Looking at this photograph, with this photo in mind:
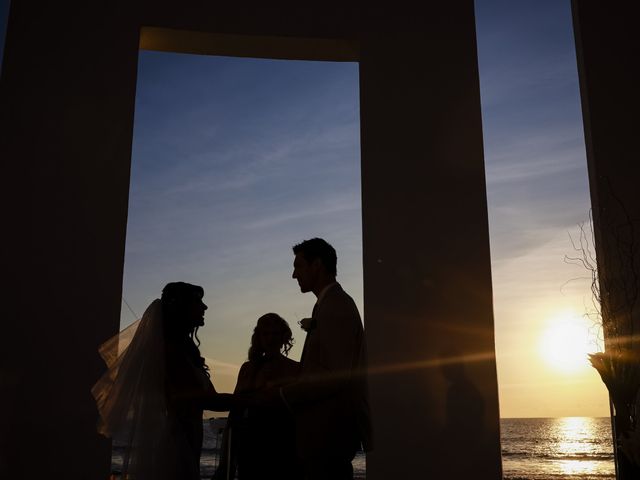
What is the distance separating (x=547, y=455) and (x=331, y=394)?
1759cm

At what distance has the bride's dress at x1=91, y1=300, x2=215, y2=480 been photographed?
8.14 ft

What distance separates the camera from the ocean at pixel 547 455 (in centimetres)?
1359

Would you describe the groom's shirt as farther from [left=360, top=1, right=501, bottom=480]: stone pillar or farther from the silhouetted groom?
[left=360, top=1, right=501, bottom=480]: stone pillar

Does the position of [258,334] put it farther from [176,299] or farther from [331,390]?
[331,390]

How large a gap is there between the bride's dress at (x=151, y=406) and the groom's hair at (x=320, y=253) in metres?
0.64

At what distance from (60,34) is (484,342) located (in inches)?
124

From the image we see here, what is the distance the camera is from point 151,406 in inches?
98.9

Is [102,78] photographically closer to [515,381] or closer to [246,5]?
[246,5]

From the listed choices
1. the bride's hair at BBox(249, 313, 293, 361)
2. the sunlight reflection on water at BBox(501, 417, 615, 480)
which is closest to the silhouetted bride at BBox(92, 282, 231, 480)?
the bride's hair at BBox(249, 313, 293, 361)

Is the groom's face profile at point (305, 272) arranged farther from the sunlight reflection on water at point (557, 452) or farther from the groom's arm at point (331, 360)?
the sunlight reflection on water at point (557, 452)

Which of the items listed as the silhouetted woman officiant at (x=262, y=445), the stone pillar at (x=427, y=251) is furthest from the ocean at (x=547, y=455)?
the silhouetted woman officiant at (x=262, y=445)

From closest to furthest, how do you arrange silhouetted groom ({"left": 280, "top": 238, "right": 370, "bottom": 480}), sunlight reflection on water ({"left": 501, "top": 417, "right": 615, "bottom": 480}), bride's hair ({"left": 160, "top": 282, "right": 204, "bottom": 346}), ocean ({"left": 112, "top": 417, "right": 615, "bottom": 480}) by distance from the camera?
silhouetted groom ({"left": 280, "top": 238, "right": 370, "bottom": 480}) → bride's hair ({"left": 160, "top": 282, "right": 204, "bottom": 346}) → ocean ({"left": 112, "top": 417, "right": 615, "bottom": 480}) → sunlight reflection on water ({"left": 501, "top": 417, "right": 615, "bottom": 480})

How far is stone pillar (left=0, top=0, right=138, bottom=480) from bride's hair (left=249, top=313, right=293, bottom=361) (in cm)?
78

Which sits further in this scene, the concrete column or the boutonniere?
the concrete column
